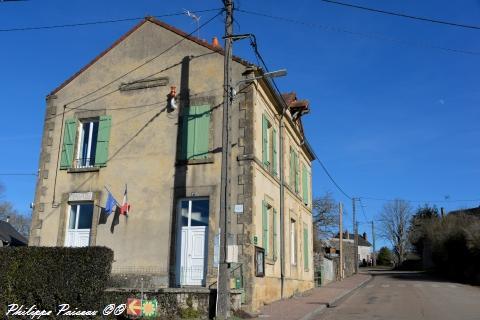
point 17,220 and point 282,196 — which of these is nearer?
point 282,196

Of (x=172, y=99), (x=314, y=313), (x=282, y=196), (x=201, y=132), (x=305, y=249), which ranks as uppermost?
(x=172, y=99)

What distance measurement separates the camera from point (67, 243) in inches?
630

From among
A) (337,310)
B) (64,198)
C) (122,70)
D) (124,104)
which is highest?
(122,70)

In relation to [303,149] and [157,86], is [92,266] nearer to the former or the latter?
[157,86]

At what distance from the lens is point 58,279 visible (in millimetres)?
11594

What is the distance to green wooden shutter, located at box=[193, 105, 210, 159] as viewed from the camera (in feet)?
49.5

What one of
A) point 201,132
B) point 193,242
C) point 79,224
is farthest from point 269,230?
point 79,224

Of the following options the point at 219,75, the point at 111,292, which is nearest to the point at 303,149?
the point at 219,75

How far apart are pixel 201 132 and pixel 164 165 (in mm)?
1530

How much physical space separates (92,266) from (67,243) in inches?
195

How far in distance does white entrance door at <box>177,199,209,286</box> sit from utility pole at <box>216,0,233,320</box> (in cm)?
254

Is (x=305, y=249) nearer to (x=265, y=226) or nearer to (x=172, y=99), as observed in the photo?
(x=265, y=226)

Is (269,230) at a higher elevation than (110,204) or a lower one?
lower

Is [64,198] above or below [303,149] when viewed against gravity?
below
